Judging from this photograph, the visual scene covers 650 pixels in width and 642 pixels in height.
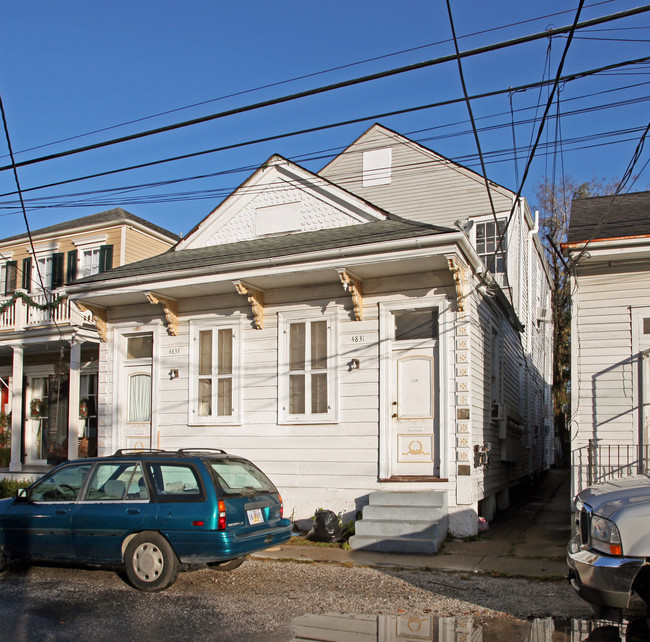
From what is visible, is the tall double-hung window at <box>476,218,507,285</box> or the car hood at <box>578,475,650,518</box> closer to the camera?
the car hood at <box>578,475,650,518</box>

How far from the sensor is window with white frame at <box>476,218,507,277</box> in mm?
16625

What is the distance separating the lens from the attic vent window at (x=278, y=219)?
13.5 m

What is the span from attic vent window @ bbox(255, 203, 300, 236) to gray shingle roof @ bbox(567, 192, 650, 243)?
498cm

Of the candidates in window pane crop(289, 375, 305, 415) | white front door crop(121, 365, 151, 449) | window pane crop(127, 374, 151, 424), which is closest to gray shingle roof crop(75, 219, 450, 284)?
white front door crop(121, 365, 151, 449)

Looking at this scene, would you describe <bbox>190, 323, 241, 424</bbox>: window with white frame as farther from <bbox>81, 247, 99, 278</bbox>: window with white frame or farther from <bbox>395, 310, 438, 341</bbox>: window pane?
<bbox>81, 247, 99, 278</bbox>: window with white frame

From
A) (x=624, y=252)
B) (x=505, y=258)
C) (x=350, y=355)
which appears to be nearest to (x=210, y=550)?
(x=350, y=355)

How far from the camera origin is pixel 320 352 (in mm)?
12055

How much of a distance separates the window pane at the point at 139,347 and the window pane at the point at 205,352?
4.29 feet

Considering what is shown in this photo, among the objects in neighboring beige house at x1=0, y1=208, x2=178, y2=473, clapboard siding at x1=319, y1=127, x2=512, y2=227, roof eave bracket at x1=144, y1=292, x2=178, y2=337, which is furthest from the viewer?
neighboring beige house at x1=0, y1=208, x2=178, y2=473

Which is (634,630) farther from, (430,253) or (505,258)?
(505,258)

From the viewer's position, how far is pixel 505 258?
54.2 ft

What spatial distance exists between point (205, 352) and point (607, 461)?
23.3ft

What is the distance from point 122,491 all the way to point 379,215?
6.85 metres

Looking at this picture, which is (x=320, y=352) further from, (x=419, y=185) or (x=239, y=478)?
(x=419, y=185)
